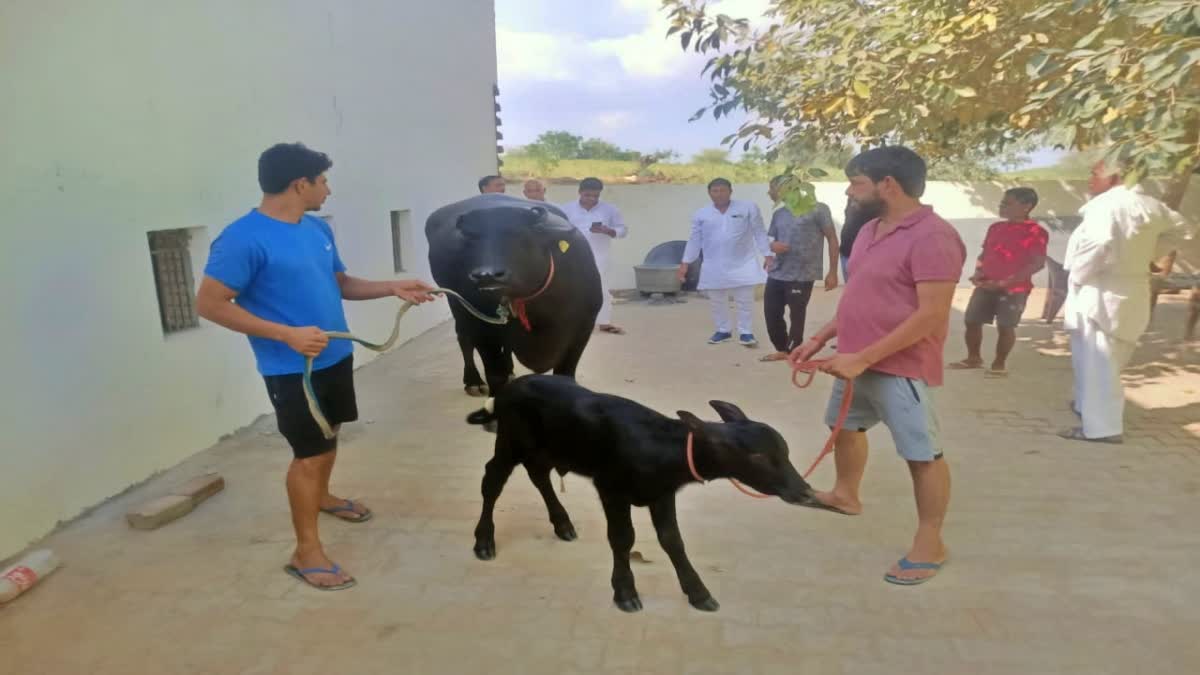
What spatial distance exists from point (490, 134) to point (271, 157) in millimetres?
8722

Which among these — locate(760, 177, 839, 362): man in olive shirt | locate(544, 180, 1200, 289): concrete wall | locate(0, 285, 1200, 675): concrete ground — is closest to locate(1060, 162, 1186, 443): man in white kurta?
locate(0, 285, 1200, 675): concrete ground

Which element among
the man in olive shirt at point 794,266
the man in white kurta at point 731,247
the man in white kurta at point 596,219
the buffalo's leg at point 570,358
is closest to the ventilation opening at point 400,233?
the man in white kurta at point 596,219

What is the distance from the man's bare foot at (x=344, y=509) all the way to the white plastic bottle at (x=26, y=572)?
1066 millimetres

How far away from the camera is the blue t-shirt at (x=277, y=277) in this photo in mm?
2682

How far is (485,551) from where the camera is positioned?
3.19 metres

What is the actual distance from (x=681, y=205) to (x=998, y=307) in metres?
6.76

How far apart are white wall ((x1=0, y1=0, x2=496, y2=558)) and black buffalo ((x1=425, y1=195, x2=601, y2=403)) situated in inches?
59.5

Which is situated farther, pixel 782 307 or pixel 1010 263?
pixel 782 307

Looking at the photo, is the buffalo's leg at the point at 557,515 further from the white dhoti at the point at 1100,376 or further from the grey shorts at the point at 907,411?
the white dhoti at the point at 1100,376

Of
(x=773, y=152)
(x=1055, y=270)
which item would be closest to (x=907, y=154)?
(x=773, y=152)

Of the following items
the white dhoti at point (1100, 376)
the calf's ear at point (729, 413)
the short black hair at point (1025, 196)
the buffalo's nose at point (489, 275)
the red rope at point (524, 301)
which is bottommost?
the white dhoti at point (1100, 376)

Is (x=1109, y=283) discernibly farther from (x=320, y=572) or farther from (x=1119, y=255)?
(x=320, y=572)

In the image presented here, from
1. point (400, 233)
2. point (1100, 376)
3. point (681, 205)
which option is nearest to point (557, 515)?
point (1100, 376)

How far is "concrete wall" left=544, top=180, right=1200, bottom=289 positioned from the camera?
1182cm
